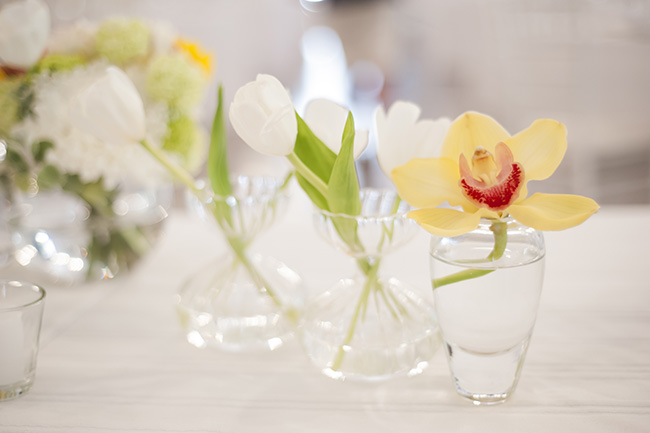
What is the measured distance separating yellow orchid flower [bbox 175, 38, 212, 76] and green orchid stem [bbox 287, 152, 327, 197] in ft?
1.22

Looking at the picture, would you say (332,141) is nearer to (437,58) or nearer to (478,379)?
(478,379)

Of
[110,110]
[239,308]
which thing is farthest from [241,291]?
[110,110]

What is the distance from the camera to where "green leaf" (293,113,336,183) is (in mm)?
549

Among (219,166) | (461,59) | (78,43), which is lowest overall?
(461,59)

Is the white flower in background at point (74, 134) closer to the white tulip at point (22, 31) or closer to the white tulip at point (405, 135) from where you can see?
the white tulip at point (22, 31)

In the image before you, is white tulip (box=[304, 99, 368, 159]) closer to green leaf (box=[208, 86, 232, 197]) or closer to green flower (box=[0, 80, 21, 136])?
green leaf (box=[208, 86, 232, 197])

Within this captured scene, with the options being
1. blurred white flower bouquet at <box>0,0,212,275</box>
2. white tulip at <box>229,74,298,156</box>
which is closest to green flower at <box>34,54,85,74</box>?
blurred white flower bouquet at <box>0,0,212,275</box>

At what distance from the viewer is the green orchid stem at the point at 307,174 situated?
0.54 metres

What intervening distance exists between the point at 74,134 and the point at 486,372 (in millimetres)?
556

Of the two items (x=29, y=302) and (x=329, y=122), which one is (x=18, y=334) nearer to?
(x=29, y=302)

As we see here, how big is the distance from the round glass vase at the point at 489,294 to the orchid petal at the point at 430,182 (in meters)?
0.03

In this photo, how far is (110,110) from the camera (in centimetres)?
59

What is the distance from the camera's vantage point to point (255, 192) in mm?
760

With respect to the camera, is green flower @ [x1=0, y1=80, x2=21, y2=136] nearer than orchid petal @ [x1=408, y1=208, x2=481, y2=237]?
No
